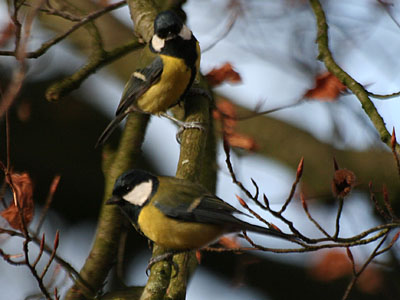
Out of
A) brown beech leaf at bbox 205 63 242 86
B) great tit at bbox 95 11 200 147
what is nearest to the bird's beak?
great tit at bbox 95 11 200 147

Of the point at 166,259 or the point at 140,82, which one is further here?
the point at 140,82

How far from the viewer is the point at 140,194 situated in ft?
8.29

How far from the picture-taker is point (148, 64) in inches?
130

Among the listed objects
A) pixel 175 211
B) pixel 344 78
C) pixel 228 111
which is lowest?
pixel 175 211

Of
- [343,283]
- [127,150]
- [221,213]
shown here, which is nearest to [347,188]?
[221,213]

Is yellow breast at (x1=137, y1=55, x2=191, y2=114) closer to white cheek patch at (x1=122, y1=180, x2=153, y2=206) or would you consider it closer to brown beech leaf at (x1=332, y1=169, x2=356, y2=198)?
white cheek patch at (x1=122, y1=180, x2=153, y2=206)

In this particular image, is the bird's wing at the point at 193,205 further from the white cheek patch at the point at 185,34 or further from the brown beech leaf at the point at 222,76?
the brown beech leaf at the point at 222,76

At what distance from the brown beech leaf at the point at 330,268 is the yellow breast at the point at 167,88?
1.78 m

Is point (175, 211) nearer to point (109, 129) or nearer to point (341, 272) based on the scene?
point (109, 129)

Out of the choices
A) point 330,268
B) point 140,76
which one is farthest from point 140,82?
point 330,268

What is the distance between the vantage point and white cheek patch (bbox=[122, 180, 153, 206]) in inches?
98.7

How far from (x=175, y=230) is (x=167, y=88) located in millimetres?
1033

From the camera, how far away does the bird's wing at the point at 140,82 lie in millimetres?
3252

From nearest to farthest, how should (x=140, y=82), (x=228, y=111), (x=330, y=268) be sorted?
1. (x=140, y=82)
2. (x=330, y=268)
3. (x=228, y=111)
